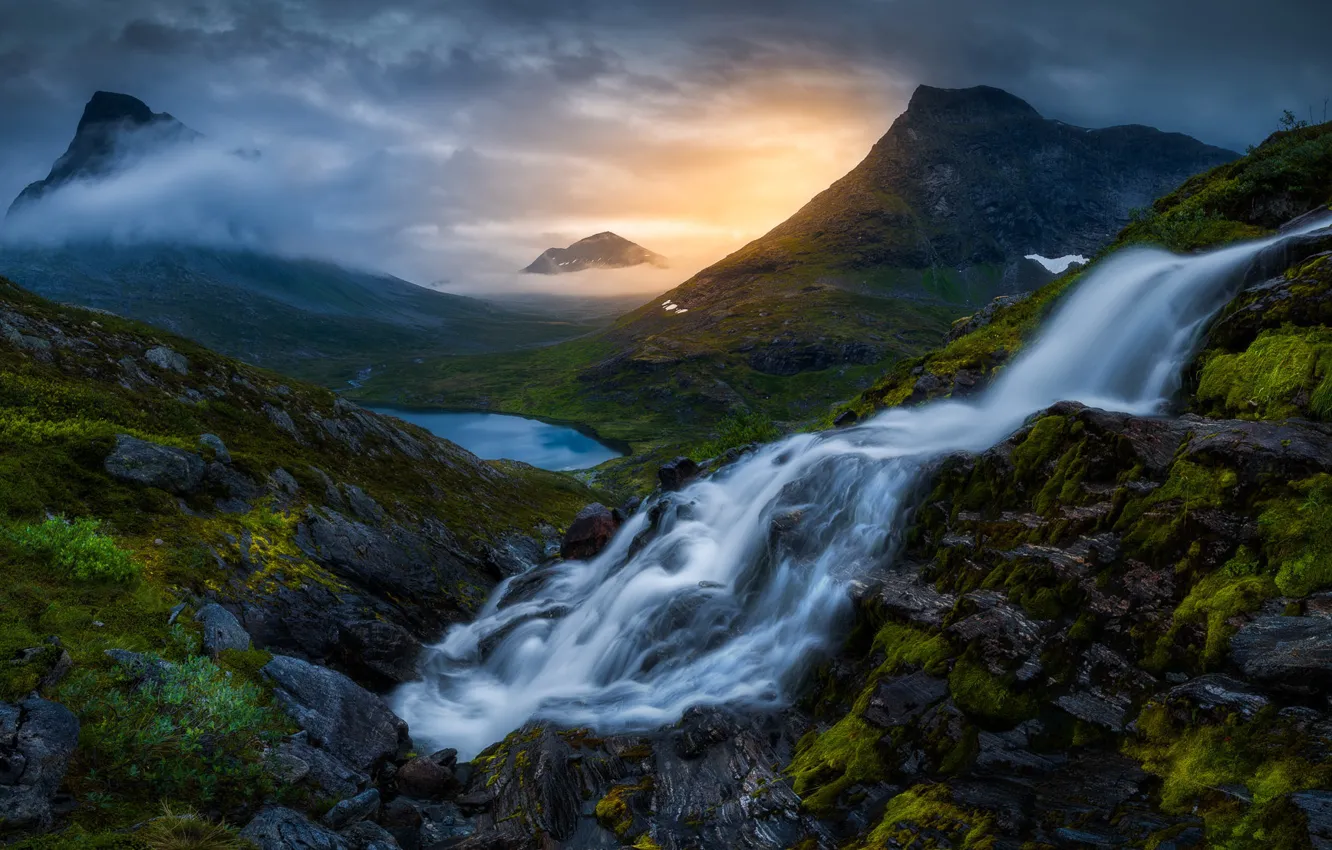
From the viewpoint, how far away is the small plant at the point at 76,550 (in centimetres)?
1809

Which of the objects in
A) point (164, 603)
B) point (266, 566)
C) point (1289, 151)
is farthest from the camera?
point (1289, 151)

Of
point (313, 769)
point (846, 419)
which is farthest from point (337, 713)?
point (846, 419)

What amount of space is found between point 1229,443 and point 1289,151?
28129 millimetres

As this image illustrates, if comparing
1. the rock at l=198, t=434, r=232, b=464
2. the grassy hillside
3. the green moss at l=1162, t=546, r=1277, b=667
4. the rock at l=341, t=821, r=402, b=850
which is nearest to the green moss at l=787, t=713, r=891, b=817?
the green moss at l=1162, t=546, r=1277, b=667

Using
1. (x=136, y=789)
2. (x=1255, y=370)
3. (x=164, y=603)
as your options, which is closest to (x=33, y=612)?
(x=164, y=603)

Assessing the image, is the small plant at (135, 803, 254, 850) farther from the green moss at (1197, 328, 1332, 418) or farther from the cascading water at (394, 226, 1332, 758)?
the green moss at (1197, 328, 1332, 418)

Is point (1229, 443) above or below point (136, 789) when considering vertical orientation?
above

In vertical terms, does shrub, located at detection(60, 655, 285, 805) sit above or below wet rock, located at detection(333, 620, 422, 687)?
above

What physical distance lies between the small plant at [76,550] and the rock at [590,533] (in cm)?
2571

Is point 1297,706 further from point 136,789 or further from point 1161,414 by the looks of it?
point 136,789

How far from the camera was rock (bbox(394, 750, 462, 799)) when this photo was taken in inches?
755

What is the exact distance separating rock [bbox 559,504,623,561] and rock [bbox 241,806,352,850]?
2940 cm

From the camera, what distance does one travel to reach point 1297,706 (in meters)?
11.9

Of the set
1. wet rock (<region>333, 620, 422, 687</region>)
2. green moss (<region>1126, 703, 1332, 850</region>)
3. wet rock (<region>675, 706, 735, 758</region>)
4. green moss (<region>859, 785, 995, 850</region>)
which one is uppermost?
green moss (<region>1126, 703, 1332, 850</region>)
